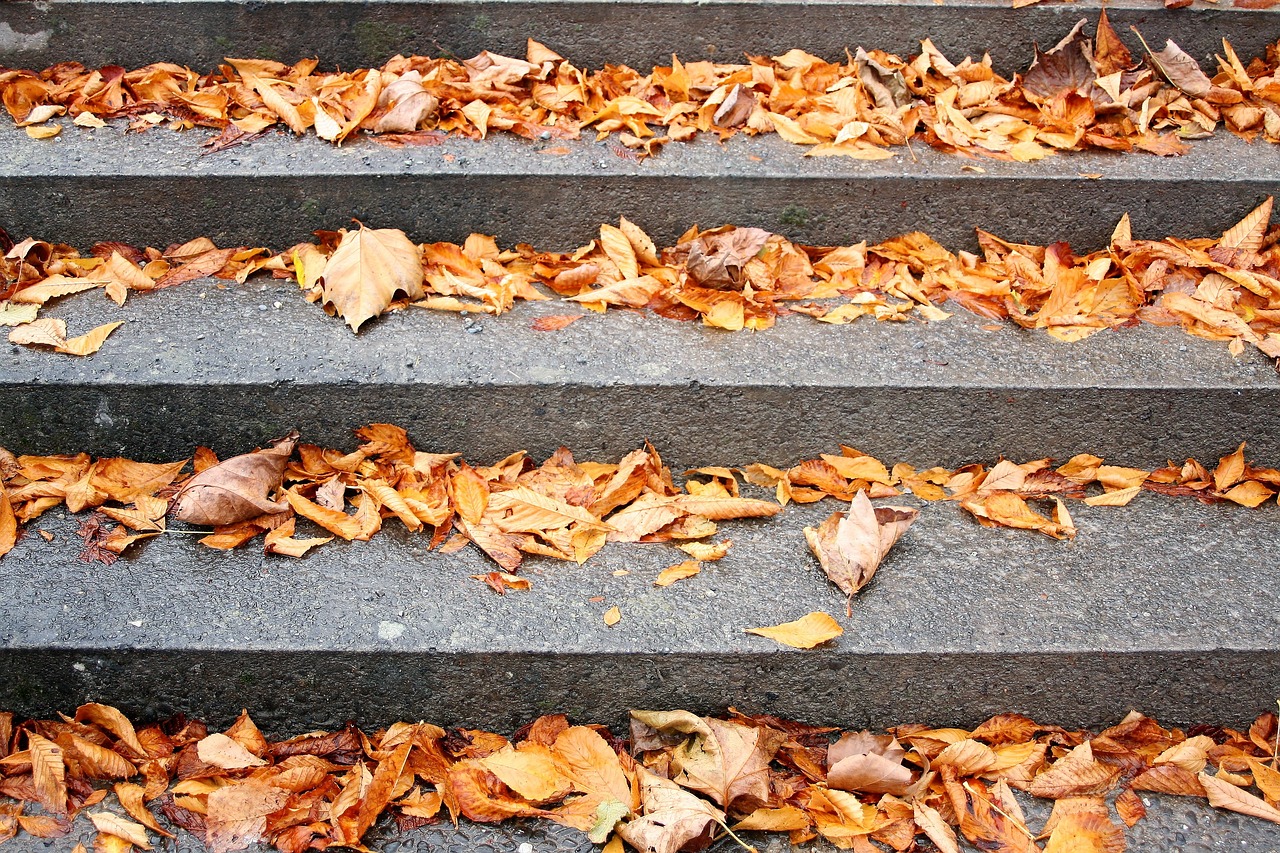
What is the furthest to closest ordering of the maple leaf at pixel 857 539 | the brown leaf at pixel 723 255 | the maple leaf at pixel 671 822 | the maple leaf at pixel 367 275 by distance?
1. the brown leaf at pixel 723 255
2. the maple leaf at pixel 367 275
3. the maple leaf at pixel 857 539
4. the maple leaf at pixel 671 822

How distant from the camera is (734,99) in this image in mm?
2582

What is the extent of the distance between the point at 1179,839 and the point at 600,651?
3.83 feet

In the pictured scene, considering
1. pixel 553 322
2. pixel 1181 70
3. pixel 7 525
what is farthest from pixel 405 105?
pixel 1181 70

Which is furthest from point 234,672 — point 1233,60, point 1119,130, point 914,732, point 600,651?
point 1233,60

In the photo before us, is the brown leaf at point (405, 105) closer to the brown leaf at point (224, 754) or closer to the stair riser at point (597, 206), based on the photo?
the stair riser at point (597, 206)

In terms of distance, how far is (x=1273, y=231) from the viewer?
2.51 m

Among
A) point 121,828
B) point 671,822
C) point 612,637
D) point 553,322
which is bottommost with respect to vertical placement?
point 121,828

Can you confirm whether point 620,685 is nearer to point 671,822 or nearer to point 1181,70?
point 671,822

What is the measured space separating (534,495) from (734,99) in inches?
49.8

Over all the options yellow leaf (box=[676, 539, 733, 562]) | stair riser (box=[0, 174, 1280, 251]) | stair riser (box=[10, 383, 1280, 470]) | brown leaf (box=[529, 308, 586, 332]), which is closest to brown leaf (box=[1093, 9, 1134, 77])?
stair riser (box=[0, 174, 1280, 251])

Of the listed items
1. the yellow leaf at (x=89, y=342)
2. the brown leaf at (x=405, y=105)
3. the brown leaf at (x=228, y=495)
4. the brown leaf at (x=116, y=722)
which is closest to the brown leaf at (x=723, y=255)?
the brown leaf at (x=405, y=105)

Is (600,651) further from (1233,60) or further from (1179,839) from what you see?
(1233,60)

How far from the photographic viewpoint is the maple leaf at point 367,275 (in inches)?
86.8

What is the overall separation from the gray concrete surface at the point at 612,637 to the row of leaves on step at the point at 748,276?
610 mm
